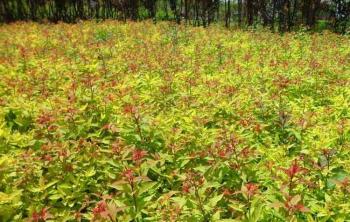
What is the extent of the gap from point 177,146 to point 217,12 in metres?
19.0

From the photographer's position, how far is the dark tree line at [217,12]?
1805 cm

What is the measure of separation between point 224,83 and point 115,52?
420 centimetres

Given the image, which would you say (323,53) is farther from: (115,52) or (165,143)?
(165,143)

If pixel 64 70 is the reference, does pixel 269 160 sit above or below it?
below

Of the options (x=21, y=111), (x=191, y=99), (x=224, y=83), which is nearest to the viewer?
(x=21, y=111)

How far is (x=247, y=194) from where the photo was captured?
289cm

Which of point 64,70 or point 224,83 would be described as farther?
point 64,70

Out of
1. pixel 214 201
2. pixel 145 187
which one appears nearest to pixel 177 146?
pixel 145 187

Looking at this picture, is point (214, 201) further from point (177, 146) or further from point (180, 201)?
point (177, 146)

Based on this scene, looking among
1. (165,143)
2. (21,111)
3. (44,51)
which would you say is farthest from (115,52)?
(165,143)

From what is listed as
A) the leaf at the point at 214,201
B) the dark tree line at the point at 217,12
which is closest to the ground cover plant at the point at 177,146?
the leaf at the point at 214,201

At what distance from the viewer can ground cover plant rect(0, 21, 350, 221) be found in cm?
318

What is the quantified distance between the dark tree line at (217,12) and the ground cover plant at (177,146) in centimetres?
1111

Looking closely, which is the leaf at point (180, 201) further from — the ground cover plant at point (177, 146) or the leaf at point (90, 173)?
the leaf at point (90, 173)
